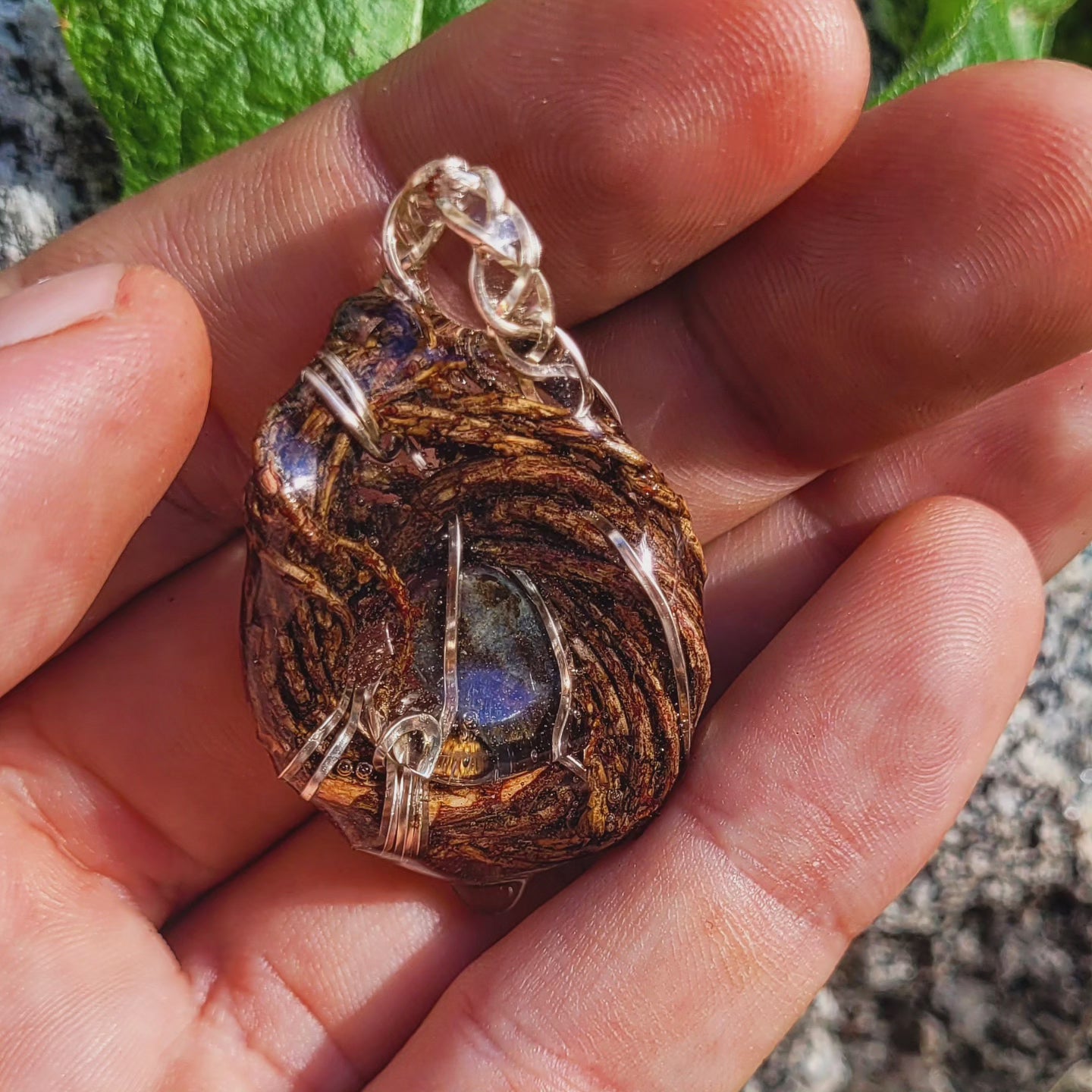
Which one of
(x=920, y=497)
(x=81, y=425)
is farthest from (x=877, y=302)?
(x=81, y=425)

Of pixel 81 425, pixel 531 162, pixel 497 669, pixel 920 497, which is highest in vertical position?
pixel 81 425

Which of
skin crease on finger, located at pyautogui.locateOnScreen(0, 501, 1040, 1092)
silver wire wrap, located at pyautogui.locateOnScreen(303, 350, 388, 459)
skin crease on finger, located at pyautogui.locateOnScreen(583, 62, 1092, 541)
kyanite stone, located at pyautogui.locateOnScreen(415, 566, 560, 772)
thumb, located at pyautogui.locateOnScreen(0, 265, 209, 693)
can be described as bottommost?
skin crease on finger, located at pyautogui.locateOnScreen(0, 501, 1040, 1092)

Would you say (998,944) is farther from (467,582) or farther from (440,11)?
(440,11)

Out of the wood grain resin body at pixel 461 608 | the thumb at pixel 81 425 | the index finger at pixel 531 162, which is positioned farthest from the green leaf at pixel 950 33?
the thumb at pixel 81 425

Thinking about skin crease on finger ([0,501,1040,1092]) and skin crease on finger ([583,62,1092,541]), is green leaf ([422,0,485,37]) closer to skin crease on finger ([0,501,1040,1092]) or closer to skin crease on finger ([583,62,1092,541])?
skin crease on finger ([583,62,1092,541])

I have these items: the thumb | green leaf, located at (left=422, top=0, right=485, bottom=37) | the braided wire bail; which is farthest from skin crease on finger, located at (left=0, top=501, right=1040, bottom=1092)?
green leaf, located at (left=422, top=0, right=485, bottom=37)

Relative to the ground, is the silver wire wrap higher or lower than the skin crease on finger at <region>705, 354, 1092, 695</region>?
higher

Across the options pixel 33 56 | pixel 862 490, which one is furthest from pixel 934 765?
pixel 33 56
